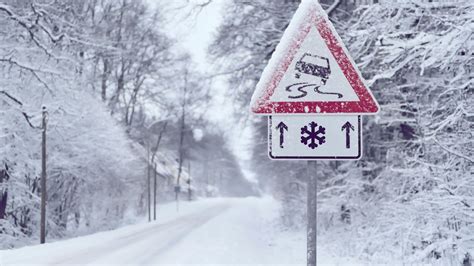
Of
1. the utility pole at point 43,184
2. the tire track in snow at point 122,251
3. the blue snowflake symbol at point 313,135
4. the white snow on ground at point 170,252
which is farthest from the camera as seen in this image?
the utility pole at point 43,184

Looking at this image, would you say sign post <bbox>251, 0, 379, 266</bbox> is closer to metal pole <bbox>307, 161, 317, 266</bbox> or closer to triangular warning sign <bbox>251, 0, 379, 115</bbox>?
triangular warning sign <bbox>251, 0, 379, 115</bbox>

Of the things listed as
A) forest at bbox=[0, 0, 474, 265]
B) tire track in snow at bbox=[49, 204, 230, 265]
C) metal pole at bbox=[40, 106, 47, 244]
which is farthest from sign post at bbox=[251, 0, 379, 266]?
metal pole at bbox=[40, 106, 47, 244]

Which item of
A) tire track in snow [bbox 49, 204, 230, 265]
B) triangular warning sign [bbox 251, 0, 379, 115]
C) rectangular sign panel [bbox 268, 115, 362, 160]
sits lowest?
tire track in snow [bbox 49, 204, 230, 265]

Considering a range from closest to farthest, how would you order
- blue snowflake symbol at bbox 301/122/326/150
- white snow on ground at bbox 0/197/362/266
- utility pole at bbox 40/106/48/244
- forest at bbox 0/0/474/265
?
blue snowflake symbol at bbox 301/122/326/150
forest at bbox 0/0/474/265
white snow on ground at bbox 0/197/362/266
utility pole at bbox 40/106/48/244

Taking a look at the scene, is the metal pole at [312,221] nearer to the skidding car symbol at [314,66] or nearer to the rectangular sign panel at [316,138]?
the rectangular sign panel at [316,138]

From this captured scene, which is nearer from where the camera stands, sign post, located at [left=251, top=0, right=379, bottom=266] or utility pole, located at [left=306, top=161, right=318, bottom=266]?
utility pole, located at [left=306, top=161, right=318, bottom=266]

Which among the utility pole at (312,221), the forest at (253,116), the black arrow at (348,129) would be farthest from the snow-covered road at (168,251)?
the black arrow at (348,129)

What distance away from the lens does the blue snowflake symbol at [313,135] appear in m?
2.82

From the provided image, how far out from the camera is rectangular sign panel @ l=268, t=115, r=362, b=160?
9.23 ft

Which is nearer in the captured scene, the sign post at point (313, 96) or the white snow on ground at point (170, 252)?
the sign post at point (313, 96)

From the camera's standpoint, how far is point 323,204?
641 inches

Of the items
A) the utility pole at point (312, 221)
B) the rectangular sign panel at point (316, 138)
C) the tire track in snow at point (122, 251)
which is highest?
the rectangular sign panel at point (316, 138)

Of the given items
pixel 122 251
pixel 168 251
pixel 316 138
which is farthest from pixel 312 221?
pixel 122 251

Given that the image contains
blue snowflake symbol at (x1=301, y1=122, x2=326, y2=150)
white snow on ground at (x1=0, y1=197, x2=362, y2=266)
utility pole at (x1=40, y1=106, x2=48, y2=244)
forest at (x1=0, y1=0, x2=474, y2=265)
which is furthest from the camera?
utility pole at (x1=40, y1=106, x2=48, y2=244)
